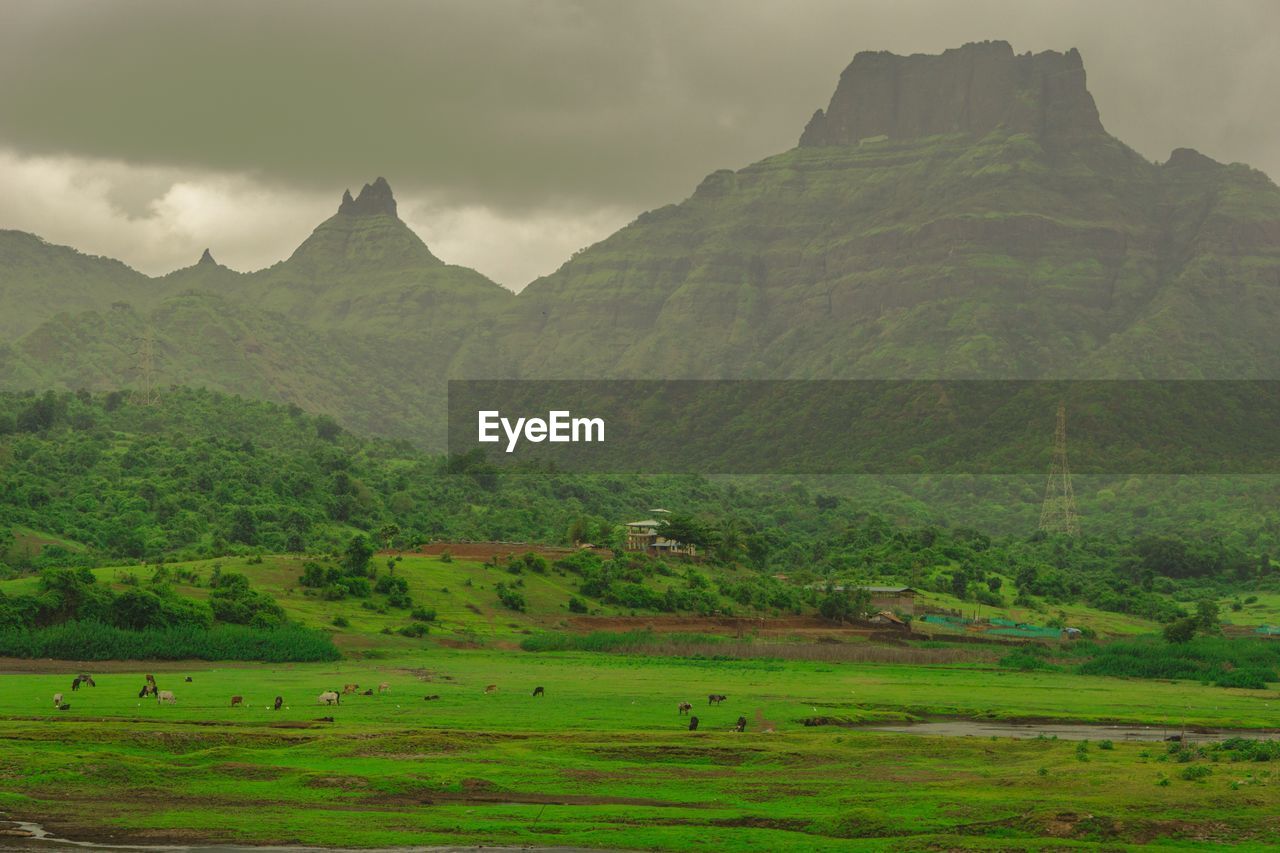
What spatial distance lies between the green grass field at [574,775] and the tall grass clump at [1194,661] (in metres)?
30.8

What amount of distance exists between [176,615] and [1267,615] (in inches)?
4987

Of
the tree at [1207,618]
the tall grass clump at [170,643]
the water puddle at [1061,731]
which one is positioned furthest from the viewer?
the tree at [1207,618]

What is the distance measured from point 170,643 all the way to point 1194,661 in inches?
3145

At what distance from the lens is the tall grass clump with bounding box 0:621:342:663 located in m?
94.3

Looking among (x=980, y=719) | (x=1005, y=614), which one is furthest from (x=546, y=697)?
(x=1005, y=614)

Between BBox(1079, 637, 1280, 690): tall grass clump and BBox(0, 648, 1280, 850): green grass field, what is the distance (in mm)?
30801

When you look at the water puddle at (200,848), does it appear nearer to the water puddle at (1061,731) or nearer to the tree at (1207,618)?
the water puddle at (1061,731)

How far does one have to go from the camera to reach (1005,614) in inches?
6663

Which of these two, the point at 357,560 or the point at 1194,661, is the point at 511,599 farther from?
the point at 1194,661

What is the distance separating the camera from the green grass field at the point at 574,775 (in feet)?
144

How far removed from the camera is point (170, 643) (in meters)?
99.1

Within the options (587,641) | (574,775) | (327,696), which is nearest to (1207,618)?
(587,641)

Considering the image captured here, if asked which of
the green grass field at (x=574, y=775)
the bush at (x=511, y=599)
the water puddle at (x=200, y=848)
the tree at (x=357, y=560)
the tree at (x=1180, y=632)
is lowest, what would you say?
the water puddle at (x=200, y=848)

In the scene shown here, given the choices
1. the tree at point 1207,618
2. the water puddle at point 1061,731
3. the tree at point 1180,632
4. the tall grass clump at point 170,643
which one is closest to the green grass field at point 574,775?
the water puddle at point 1061,731
